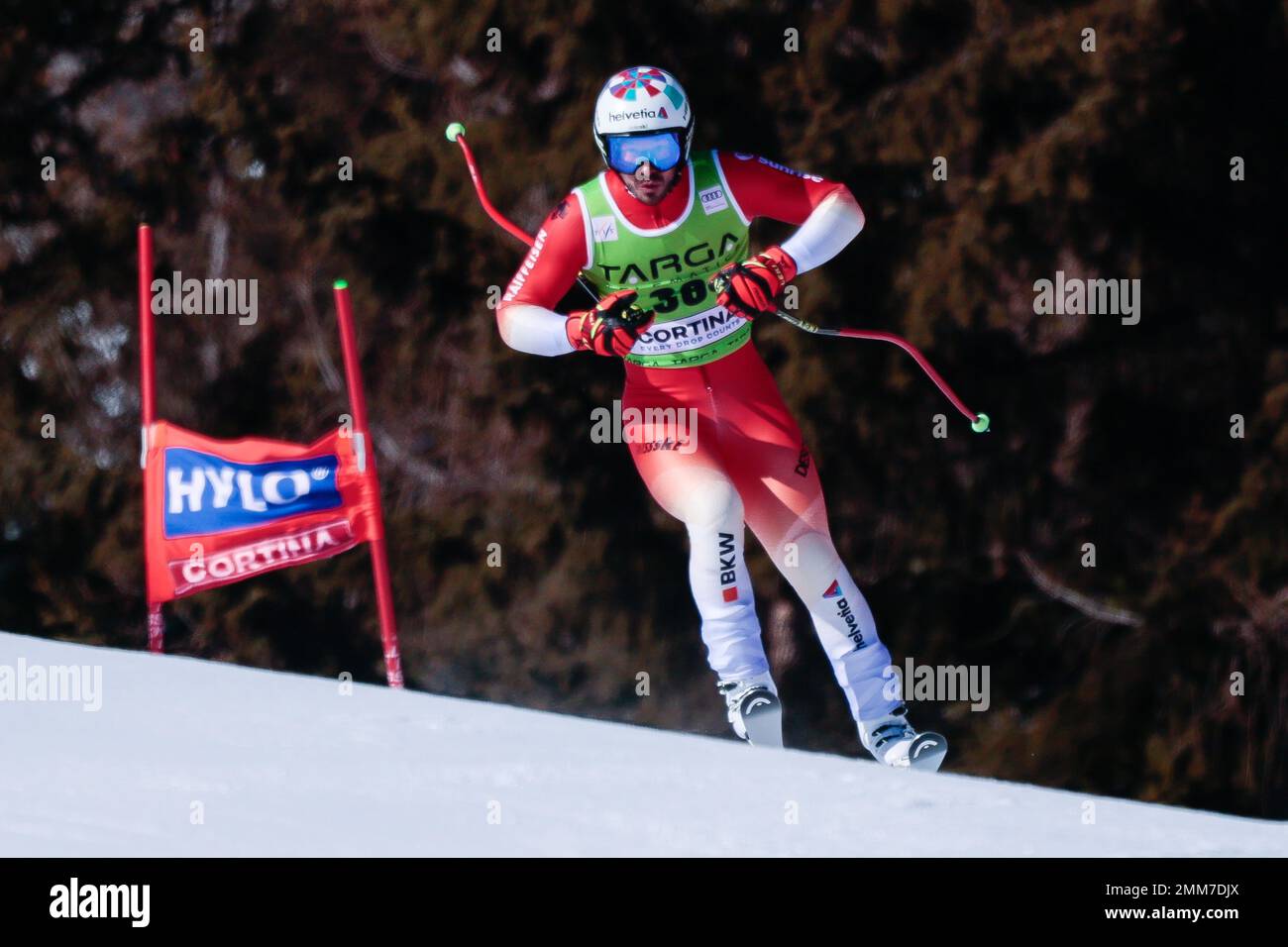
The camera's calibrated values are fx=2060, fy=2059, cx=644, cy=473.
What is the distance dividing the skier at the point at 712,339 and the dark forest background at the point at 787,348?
17.3 ft

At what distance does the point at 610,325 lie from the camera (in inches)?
228

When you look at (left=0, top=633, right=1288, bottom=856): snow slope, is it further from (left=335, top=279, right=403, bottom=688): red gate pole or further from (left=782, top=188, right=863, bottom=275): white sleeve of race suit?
(left=782, top=188, right=863, bottom=275): white sleeve of race suit

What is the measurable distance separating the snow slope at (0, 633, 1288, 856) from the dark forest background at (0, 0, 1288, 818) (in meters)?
5.95

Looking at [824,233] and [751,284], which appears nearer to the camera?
[751,284]

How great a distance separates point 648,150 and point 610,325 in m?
0.52

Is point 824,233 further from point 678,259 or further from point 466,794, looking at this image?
point 466,794

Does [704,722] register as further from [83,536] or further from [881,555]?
[83,536]

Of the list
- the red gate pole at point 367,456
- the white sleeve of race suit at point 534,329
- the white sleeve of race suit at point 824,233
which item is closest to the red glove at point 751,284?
the white sleeve of race suit at point 824,233

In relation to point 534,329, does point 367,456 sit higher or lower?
lower

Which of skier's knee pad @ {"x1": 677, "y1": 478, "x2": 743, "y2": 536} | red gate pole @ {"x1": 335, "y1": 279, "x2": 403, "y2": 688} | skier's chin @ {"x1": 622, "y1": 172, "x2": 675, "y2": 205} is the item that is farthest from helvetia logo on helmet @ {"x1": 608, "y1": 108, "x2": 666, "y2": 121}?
red gate pole @ {"x1": 335, "y1": 279, "x2": 403, "y2": 688}

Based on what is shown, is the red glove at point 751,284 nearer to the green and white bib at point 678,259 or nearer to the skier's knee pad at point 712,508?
the green and white bib at point 678,259

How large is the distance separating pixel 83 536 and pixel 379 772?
892 centimetres

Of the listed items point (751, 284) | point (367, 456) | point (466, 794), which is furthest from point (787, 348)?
point (466, 794)

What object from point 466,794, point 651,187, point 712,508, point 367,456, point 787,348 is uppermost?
point 787,348
